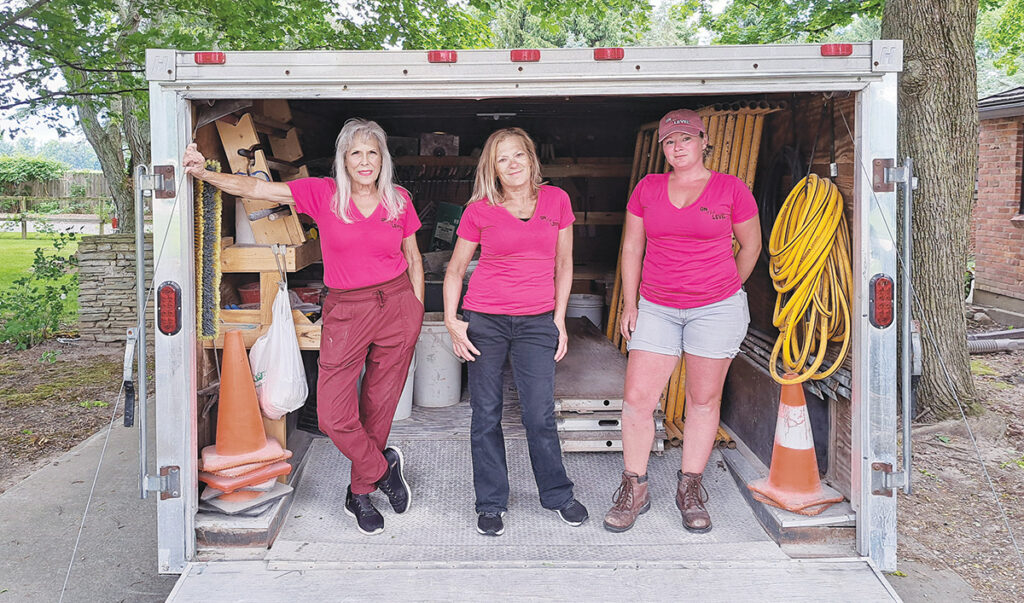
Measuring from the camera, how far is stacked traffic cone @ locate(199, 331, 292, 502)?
136 inches

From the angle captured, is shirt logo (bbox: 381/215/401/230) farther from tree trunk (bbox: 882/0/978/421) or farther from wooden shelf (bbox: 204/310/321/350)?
tree trunk (bbox: 882/0/978/421)

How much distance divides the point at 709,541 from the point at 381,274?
Result: 187 cm

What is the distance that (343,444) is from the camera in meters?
3.54

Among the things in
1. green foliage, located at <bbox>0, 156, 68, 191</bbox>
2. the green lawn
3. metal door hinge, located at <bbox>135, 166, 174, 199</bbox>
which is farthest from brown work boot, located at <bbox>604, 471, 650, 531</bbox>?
green foliage, located at <bbox>0, 156, 68, 191</bbox>

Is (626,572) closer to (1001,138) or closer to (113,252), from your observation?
(113,252)

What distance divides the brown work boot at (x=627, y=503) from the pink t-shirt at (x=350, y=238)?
1.46 m

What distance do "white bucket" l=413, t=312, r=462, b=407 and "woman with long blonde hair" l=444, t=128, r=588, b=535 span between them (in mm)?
1691

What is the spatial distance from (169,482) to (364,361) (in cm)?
96

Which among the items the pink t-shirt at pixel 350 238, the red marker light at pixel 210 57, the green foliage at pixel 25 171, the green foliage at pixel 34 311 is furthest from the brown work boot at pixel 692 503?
the green foliage at pixel 25 171

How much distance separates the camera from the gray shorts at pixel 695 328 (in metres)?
3.41

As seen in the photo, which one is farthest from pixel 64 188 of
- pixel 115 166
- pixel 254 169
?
pixel 254 169

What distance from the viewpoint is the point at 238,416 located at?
3.59 metres

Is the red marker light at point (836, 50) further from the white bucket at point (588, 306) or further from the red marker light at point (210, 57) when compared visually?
the white bucket at point (588, 306)

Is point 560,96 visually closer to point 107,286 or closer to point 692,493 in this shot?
point 692,493
